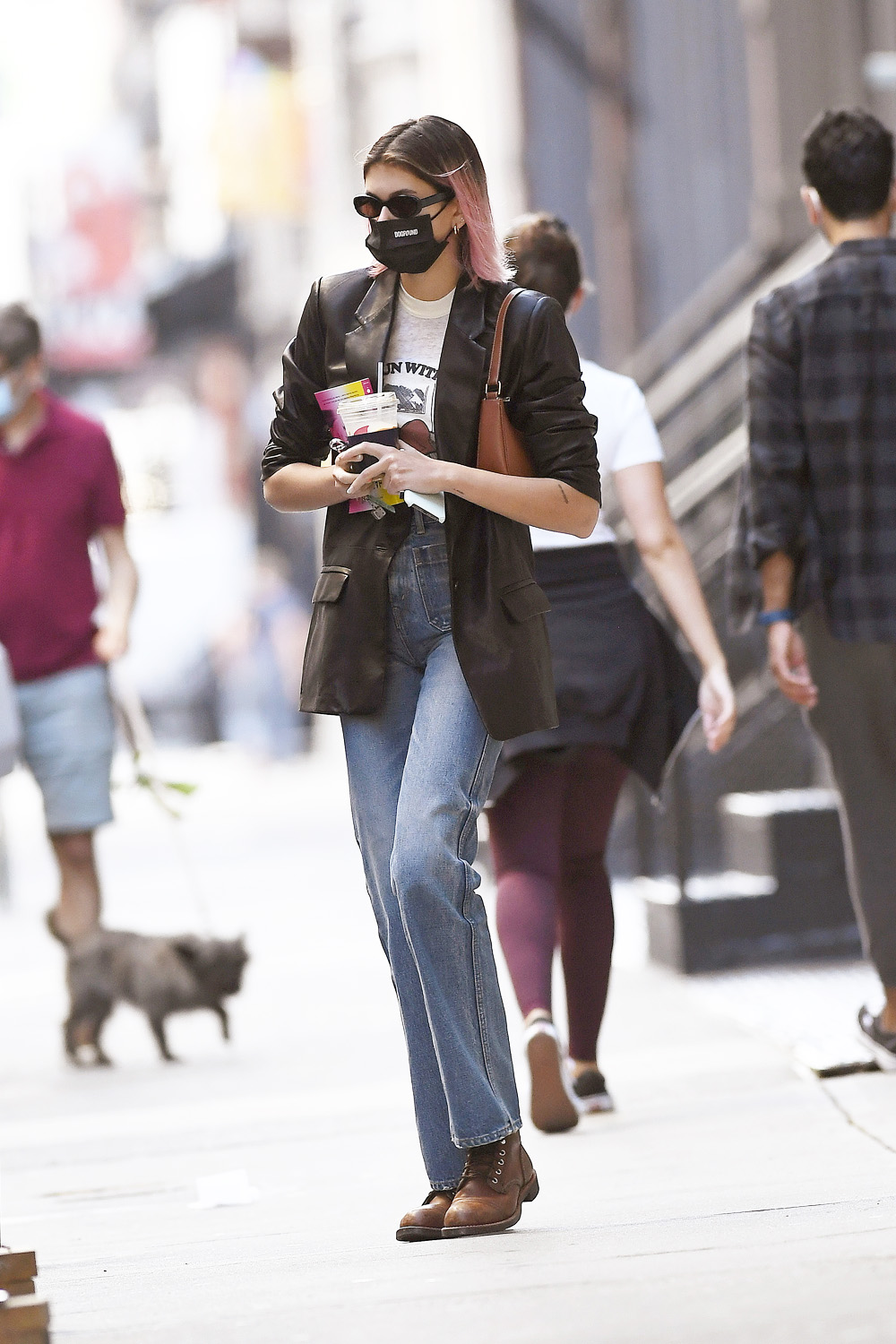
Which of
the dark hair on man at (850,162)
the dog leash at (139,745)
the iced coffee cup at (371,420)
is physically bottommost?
the dog leash at (139,745)

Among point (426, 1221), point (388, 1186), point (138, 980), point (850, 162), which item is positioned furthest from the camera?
point (138, 980)

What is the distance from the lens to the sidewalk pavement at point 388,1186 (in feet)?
10.1

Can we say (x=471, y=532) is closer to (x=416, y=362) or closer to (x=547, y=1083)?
(x=416, y=362)

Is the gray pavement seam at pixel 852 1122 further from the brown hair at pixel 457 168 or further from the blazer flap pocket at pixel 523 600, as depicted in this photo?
the brown hair at pixel 457 168

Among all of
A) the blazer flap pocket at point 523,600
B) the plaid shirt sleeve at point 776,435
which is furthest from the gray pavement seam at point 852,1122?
the blazer flap pocket at point 523,600

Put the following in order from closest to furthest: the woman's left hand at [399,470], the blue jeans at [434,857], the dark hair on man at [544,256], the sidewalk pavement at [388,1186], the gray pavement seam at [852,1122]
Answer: the sidewalk pavement at [388,1186] < the woman's left hand at [399,470] < the blue jeans at [434,857] < the gray pavement seam at [852,1122] < the dark hair on man at [544,256]

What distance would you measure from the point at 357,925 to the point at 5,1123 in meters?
4.04

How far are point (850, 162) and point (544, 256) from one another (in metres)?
0.78

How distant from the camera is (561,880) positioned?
5098mm

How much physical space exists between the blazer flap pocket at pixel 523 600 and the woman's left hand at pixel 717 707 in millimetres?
1353

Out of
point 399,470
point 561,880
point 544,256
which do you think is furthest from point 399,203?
point 561,880

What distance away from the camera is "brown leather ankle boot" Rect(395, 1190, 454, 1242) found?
366cm

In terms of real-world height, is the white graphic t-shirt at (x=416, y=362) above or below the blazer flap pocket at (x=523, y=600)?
above

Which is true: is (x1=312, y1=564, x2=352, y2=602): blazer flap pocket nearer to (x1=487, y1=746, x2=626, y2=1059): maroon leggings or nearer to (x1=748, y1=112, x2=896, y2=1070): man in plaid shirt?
(x1=487, y1=746, x2=626, y2=1059): maroon leggings
